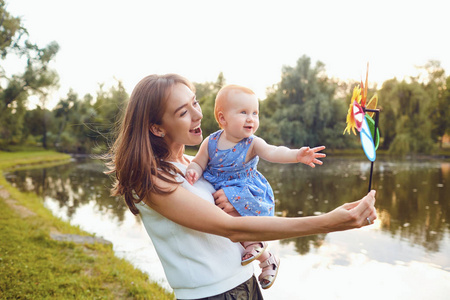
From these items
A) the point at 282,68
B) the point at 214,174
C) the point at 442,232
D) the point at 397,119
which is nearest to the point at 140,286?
the point at 214,174

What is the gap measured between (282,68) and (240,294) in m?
25.9

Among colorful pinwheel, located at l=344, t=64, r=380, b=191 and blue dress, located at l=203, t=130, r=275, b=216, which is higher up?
colorful pinwheel, located at l=344, t=64, r=380, b=191

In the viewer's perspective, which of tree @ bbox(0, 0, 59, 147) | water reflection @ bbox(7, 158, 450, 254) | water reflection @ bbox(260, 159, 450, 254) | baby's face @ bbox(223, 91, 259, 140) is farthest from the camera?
tree @ bbox(0, 0, 59, 147)

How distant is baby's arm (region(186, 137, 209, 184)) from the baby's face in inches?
5.6

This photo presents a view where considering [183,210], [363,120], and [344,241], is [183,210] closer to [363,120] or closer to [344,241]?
[363,120]

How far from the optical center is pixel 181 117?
153 centimetres

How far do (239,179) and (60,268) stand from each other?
3827 mm

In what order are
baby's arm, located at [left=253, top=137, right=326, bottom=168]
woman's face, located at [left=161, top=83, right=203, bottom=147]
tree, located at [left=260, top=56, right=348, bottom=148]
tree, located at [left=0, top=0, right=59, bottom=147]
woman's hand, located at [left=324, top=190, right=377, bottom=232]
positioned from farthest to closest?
tree, located at [left=260, top=56, right=348, bottom=148] → tree, located at [left=0, top=0, right=59, bottom=147] → baby's arm, located at [left=253, top=137, right=326, bottom=168] → woman's face, located at [left=161, top=83, right=203, bottom=147] → woman's hand, located at [left=324, top=190, right=377, bottom=232]

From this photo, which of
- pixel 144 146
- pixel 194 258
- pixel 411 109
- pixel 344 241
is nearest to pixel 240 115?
pixel 144 146

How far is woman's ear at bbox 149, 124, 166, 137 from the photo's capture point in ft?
5.10

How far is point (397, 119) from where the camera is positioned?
22984 mm

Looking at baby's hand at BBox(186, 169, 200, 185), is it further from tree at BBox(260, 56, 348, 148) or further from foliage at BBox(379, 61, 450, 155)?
tree at BBox(260, 56, 348, 148)

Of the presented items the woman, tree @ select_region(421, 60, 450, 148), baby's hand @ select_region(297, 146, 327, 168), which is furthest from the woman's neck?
tree @ select_region(421, 60, 450, 148)

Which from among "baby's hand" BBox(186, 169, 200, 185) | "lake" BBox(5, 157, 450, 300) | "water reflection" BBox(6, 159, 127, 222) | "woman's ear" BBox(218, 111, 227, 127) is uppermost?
"woman's ear" BBox(218, 111, 227, 127)
